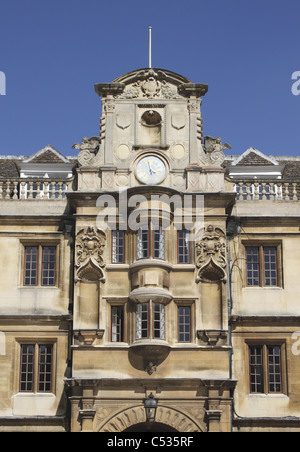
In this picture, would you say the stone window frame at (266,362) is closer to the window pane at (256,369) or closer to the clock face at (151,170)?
the window pane at (256,369)

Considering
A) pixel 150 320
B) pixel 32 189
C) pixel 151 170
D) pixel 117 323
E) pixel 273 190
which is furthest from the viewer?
pixel 32 189

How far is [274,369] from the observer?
37594 millimetres

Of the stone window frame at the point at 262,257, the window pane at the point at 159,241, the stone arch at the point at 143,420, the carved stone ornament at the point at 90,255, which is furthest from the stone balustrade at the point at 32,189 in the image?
the stone arch at the point at 143,420

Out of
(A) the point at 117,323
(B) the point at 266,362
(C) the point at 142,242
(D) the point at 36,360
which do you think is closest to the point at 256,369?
(B) the point at 266,362

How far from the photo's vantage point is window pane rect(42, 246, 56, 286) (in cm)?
3849

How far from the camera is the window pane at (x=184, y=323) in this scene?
36.9 m

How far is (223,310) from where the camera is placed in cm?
3691

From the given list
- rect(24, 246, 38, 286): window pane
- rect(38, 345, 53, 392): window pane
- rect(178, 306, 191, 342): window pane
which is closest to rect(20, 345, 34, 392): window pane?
rect(38, 345, 53, 392): window pane

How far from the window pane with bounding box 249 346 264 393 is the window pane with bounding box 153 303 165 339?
12.7 ft

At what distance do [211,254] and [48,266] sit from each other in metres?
6.62

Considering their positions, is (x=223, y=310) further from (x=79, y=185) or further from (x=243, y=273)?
(x=79, y=185)

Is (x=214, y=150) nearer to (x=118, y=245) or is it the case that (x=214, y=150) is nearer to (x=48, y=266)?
(x=118, y=245)

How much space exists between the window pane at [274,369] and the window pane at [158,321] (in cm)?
454
